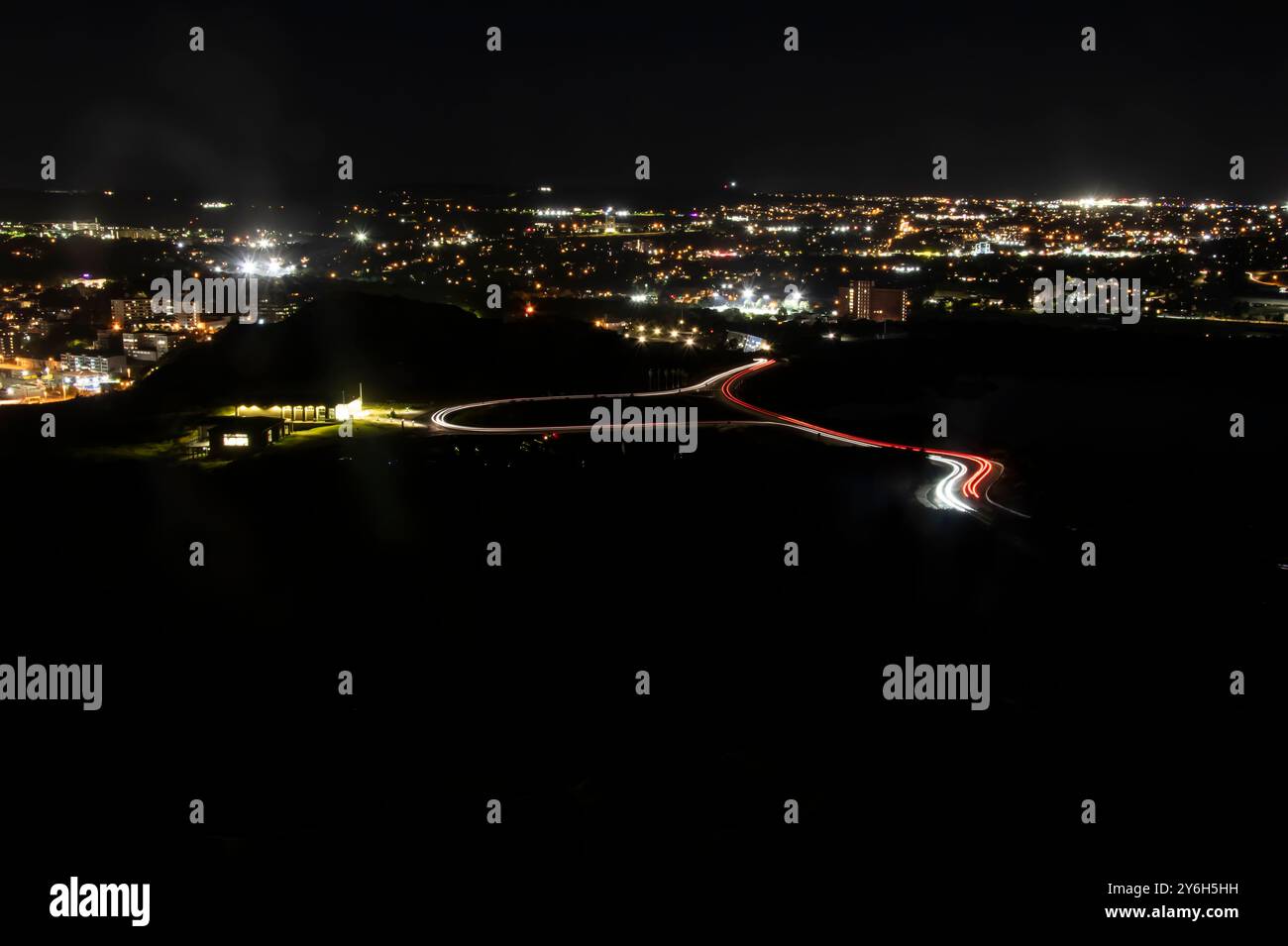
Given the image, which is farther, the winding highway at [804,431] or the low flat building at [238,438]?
the low flat building at [238,438]

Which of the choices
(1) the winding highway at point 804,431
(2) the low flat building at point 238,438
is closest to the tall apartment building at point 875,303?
(1) the winding highway at point 804,431

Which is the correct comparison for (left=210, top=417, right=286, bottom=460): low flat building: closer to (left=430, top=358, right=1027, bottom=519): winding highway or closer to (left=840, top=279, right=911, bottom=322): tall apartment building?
(left=430, top=358, right=1027, bottom=519): winding highway

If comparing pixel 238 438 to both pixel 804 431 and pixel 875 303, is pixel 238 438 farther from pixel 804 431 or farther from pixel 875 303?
pixel 875 303

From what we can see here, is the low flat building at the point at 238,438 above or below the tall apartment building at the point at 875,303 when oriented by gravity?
below

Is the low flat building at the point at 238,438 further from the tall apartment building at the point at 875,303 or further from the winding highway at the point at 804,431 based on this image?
the tall apartment building at the point at 875,303

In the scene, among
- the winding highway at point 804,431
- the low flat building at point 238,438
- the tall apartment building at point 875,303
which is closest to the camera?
the winding highway at point 804,431

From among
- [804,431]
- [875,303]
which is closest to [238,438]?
[804,431]

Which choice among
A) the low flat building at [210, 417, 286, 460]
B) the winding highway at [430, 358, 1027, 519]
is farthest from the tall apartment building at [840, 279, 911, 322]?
the low flat building at [210, 417, 286, 460]

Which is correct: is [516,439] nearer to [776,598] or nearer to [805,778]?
[776,598]
